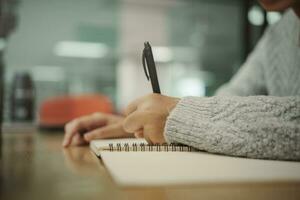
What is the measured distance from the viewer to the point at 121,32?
101 inches

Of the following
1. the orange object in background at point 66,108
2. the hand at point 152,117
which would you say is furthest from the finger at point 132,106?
the orange object in background at point 66,108

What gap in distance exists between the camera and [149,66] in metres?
0.45

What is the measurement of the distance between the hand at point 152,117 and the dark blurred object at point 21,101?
2.72 ft

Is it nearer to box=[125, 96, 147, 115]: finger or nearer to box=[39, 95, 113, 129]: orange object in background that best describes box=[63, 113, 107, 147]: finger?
box=[125, 96, 147, 115]: finger

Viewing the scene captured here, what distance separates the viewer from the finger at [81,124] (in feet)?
2.10

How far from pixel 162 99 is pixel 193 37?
2124mm

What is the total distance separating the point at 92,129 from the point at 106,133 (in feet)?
0.18

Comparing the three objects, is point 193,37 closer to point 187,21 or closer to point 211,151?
point 187,21

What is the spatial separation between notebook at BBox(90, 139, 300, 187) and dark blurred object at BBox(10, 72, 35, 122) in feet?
3.04

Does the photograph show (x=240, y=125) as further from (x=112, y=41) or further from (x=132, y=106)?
(x=112, y=41)

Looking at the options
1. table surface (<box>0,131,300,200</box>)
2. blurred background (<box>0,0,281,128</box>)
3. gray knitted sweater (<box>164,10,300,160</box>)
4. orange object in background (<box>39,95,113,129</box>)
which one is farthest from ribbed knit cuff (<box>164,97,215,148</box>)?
blurred background (<box>0,0,281,128</box>)

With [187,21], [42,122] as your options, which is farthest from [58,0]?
[42,122]

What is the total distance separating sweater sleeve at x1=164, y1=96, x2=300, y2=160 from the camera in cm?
39

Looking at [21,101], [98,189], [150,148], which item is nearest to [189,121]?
[150,148]
